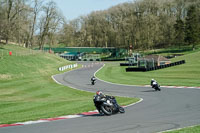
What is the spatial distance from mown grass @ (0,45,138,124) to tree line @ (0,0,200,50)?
72.9 ft

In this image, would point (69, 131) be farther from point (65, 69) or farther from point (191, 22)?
point (191, 22)

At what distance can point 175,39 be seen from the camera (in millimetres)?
122000

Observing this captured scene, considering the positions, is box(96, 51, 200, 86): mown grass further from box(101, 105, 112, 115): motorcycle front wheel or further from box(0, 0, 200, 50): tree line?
box(0, 0, 200, 50): tree line

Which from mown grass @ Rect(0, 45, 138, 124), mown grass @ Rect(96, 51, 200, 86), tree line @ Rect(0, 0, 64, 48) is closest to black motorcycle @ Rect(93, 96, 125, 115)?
mown grass @ Rect(0, 45, 138, 124)

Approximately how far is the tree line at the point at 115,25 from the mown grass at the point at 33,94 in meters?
22.2

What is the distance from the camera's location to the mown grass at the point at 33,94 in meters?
19.5

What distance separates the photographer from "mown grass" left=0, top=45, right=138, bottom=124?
63.9ft

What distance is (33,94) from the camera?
32625 millimetres

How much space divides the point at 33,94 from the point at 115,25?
386 feet

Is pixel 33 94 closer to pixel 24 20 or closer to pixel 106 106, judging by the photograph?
pixel 106 106

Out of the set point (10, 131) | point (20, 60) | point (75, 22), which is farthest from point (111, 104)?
point (75, 22)

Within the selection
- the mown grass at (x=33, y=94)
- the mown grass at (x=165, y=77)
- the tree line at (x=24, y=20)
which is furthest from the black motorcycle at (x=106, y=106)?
the tree line at (x=24, y=20)

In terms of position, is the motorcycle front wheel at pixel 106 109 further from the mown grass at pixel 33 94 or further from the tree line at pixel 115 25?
the tree line at pixel 115 25

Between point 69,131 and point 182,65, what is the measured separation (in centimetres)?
4935
